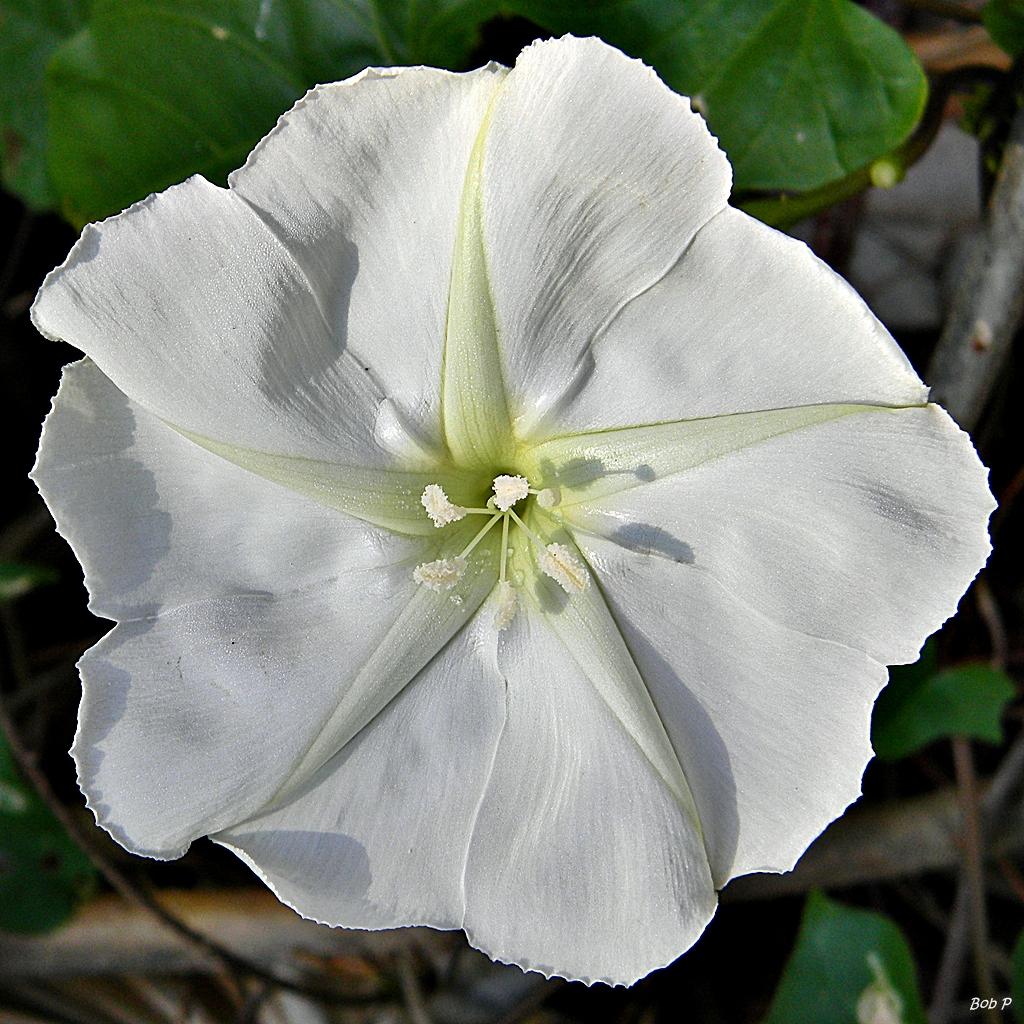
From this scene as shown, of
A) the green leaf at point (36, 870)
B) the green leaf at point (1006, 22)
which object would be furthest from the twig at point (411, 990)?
the green leaf at point (1006, 22)

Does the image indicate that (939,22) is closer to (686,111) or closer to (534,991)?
(686,111)

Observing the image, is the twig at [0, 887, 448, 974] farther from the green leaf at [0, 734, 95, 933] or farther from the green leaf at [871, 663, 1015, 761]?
the green leaf at [871, 663, 1015, 761]

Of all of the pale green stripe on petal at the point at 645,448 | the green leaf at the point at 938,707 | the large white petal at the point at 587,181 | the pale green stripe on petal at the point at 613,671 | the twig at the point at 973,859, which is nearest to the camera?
the large white petal at the point at 587,181

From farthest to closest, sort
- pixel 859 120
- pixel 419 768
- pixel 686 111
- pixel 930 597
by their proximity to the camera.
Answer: pixel 859 120
pixel 419 768
pixel 930 597
pixel 686 111

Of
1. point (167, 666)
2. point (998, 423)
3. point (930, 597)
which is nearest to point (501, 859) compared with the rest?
point (167, 666)

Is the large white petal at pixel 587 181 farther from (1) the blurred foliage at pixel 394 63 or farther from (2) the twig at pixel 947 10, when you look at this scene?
(2) the twig at pixel 947 10
